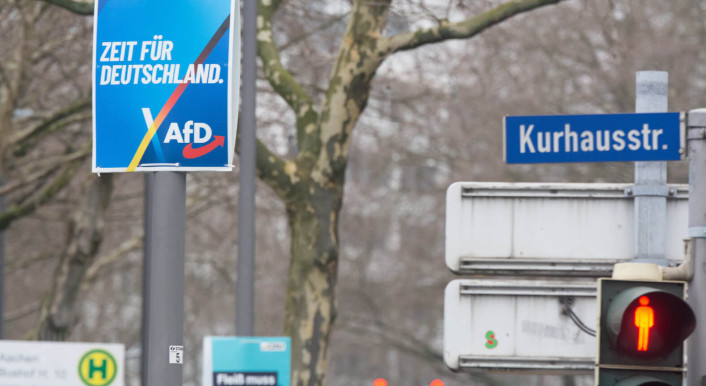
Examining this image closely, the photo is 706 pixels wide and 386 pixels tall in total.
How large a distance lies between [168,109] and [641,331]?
8.00 feet

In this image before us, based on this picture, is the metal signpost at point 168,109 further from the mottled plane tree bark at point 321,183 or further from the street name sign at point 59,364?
the mottled plane tree bark at point 321,183

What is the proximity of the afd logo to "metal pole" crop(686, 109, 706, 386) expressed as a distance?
217cm

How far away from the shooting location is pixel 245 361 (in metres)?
6.37

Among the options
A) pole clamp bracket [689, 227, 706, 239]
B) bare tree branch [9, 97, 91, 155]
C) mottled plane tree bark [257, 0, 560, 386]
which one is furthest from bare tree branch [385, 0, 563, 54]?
pole clamp bracket [689, 227, 706, 239]

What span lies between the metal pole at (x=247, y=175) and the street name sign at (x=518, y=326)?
3045mm

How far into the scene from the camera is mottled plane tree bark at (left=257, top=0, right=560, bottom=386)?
12.5 meters

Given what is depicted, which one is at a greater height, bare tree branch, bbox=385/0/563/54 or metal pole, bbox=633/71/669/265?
bare tree branch, bbox=385/0/563/54

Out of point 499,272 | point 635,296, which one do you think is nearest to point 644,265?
point 635,296

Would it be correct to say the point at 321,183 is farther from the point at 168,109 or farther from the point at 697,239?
the point at 697,239

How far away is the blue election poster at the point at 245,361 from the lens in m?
6.23

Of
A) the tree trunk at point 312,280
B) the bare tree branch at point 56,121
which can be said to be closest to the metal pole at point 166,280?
the tree trunk at point 312,280

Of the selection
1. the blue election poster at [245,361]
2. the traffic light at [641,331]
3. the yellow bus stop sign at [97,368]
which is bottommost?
the yellow bus stop sign at [97,368]

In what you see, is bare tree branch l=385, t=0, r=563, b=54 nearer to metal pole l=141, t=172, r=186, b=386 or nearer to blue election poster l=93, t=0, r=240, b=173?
blue election poster l=93, t=0, r=240, b=173

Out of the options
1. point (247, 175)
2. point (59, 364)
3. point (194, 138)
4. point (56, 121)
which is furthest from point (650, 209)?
point (56, 121)
